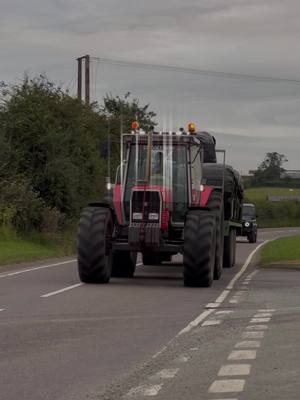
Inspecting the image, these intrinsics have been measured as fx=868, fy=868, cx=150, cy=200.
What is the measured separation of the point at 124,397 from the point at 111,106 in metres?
55.9

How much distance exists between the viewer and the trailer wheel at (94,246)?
1811 cm

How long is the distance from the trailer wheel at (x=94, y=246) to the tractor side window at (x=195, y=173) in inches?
88.7

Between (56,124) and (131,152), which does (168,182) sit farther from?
(56,124)

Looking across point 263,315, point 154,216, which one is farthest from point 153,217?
point 263,315

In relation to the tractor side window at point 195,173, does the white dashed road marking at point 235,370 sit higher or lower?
lower

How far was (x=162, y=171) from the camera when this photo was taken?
19.3 meters

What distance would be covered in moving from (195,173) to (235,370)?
1141 centimetres

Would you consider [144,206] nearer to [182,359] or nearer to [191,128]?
[191,128]

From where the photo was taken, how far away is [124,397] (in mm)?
7559

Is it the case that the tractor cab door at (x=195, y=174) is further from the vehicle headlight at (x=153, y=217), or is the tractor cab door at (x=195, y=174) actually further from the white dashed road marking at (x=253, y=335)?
the white dashed road marking at (x=253, y=335)

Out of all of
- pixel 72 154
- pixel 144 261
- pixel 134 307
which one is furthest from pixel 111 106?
pixel 134 307

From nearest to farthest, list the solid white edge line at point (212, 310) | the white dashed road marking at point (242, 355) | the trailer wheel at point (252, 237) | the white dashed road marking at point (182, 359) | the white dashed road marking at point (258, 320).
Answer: the white dashed road marking at point (182, 359)
the white dashed road marking at point (242, 355)
the solid white edge line at point (212, 310)
the white dashed road marking at point (258, 320)
the trailer wheel at point (252, 237)

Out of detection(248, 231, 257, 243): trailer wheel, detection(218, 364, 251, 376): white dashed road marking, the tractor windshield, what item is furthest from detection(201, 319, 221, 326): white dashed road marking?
detection(248, 231, 257, 243): trailer wheel

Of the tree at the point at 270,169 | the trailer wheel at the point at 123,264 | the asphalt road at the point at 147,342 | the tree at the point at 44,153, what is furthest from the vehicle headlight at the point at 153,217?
the tree at the point at 270,169
